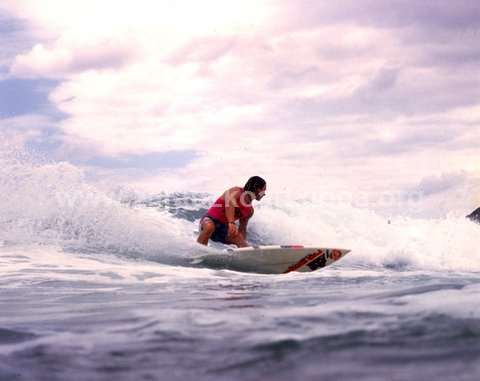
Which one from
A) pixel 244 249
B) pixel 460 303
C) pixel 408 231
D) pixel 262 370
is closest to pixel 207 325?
pixel 262 370

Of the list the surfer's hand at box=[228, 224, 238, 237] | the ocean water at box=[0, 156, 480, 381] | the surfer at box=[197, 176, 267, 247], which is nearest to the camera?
the ocean water at box=[0, 156, 480, 381]

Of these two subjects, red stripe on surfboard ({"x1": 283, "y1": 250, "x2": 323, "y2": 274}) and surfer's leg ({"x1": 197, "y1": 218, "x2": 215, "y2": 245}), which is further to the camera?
surfer's leg ({"x1": 197, "y1": 218, "x2": 215, "y2": 245})

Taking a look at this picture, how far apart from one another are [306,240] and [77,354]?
48.7ft

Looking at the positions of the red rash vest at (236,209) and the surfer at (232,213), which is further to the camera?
the red rash vest at (236,209)

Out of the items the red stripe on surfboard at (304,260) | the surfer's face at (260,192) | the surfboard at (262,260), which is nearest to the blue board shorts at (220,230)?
the surfer's face at (260,192)

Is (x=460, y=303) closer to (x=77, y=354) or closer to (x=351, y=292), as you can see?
(x=351, y=292)

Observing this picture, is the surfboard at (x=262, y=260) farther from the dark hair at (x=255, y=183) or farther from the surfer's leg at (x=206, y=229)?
the dark hair at (x=255, y=183)

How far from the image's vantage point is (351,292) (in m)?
5.79

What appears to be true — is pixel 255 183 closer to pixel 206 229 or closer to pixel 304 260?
pixel 206 229

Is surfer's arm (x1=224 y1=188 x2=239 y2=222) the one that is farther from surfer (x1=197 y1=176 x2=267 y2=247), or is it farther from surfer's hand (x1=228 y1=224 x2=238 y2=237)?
surfer's hand (x1=228 y1=224 x2=238 y2=237)

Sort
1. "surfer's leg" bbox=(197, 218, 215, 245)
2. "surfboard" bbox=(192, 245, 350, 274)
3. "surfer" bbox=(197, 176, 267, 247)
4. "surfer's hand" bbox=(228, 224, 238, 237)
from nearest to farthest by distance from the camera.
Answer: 1. "surfboard" bbox=(192, 245, 350, 274)
2. "surfer's hand" bbox=(228, 224, 238, 237)
3. "surfer" bbox=(197, 176, 267, 247)
4. "surfer's leg" bbox=(197, 218, 215, 245)

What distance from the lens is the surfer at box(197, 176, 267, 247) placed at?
10.4m

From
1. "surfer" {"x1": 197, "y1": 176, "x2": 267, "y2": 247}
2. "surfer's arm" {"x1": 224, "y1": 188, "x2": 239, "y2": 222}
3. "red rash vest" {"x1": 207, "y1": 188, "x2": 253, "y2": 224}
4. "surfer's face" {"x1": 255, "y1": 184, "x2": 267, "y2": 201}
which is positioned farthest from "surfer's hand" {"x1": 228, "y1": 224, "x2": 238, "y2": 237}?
"surfer's face" {"x1": 255, "y1": 184, "x2": 267, "y2": 201}

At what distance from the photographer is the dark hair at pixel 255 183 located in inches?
408
